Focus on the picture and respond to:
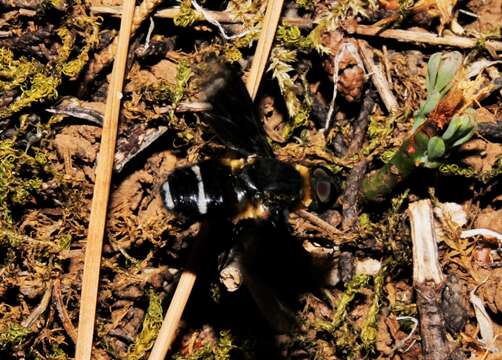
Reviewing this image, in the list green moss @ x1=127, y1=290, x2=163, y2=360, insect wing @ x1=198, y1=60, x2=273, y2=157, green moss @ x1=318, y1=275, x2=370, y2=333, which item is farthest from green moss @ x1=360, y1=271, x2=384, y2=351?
green moss @ x1=127, y1=290, x2=163, y2=360

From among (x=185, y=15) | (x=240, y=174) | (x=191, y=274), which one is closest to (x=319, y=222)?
(x=240, y=174)

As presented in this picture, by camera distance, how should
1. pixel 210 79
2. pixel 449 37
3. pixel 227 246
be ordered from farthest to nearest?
pixel 449 37 < pixel 227 246 < pixel 210 79

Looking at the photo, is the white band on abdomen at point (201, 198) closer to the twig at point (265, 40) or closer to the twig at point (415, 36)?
the twig at point (265, 40)

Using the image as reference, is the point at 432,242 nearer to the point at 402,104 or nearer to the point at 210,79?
the point at 402,104

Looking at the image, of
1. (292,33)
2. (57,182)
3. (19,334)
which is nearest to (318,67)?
(292,33)

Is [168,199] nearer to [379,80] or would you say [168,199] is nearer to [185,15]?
[185,15]

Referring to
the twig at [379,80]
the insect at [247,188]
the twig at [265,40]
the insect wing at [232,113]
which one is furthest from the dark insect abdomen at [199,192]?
A: the twig at [379,80]
